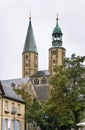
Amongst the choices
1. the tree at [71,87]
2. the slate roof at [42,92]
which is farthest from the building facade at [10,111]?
the slate roof at [42,92]

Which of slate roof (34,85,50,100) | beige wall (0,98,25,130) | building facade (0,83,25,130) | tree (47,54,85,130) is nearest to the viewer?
building facade (0,83,25,130)

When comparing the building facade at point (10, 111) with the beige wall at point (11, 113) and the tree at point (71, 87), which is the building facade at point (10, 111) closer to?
the beige wall at point (11, 113)

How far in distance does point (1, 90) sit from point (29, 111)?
25.1 m

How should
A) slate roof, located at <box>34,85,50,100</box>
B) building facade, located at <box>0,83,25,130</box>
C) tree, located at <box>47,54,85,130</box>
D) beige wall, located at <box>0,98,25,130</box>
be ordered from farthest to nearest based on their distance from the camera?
slate roof, located at <box>34,85,50,100</box> < tree, located at <box>47,54,85,130</box> < beige wall, located at <box>0,98,25,130</box> < building facade, located at <box>0,83,25,130</box>

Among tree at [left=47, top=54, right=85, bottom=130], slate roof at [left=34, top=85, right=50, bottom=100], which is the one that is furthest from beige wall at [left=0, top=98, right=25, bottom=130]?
slate roof at [left=34, top=85, right=50, bottom=100]

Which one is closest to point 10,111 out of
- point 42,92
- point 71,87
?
point 71,87

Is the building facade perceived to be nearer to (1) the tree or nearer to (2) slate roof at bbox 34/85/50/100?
(1) the tree

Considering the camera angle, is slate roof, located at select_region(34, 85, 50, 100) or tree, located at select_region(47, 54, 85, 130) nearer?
tree, located at select_region(47, 54, 85, 130)

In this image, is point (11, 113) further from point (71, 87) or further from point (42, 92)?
point (42, 92)

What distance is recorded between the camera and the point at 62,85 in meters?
69.1

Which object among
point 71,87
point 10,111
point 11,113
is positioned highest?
point 71,87

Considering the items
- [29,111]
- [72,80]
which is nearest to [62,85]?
[72,80]

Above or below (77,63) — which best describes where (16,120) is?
below

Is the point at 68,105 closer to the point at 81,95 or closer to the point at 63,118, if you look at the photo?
the point at 81,95
